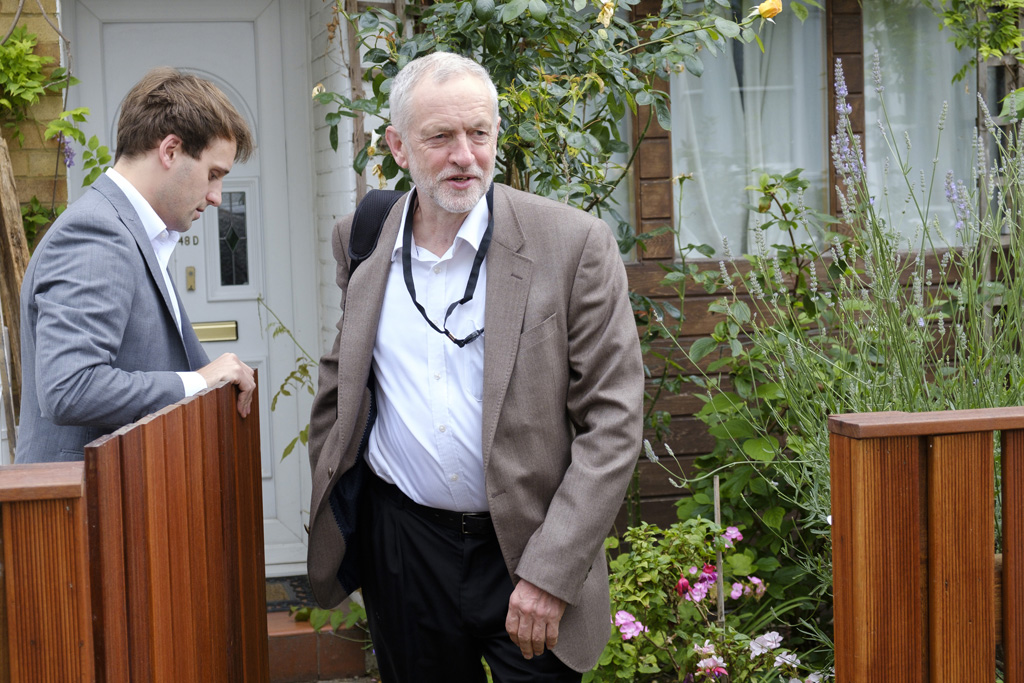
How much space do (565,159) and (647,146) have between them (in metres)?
1.43

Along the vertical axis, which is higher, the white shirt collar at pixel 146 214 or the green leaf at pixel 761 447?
the white shirt collar at pixel 146 214

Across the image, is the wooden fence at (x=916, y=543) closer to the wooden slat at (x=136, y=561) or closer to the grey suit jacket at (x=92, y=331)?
the wooden slat at (x=136, y=561)

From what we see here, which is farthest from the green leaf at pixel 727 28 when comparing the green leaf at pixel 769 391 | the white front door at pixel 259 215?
the white front door at pixel 259 215

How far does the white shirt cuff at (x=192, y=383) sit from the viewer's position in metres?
1.90

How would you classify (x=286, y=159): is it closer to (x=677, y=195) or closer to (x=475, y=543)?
(x=677, y=195)

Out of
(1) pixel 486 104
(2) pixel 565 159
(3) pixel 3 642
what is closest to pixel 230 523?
(3) pixel 3 642

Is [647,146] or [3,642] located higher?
[647,146]

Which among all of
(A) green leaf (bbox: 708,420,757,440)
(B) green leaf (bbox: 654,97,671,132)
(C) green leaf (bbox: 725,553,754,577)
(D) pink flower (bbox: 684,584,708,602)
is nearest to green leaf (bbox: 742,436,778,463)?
(A) green leaf (bbox: 708,420,757,440)

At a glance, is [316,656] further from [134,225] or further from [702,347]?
[134,225]

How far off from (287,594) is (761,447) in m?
2.16

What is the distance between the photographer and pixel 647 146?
14.1ft

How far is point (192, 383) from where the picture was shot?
192 centimetres

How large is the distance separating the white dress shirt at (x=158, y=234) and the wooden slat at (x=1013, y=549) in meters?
1.47

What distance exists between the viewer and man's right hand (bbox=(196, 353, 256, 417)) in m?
2.00
